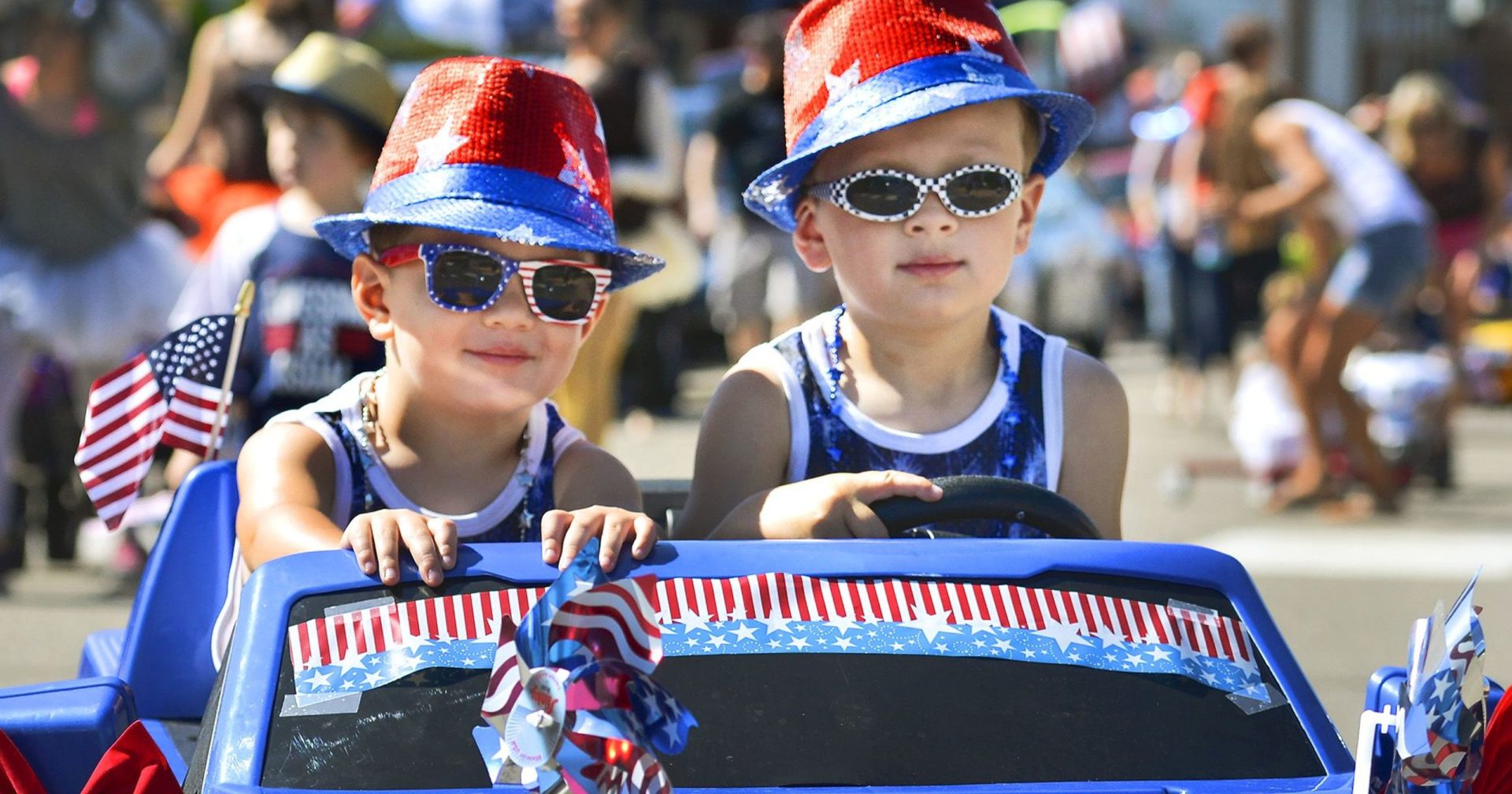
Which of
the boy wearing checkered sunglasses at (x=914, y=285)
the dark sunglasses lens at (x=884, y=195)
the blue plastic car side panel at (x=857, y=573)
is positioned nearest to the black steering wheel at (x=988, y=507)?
the blue plastic car side panel at (x=857, y=573)

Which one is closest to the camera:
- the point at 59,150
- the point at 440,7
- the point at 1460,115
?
the point at 59,150

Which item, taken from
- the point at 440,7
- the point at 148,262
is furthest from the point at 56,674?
the point at 440,7

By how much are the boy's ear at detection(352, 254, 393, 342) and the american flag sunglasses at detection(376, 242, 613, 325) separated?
0.51ft

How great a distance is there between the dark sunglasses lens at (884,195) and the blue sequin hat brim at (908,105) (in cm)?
7

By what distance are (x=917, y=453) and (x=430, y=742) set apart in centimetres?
128

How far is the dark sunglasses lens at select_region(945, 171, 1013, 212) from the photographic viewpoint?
3.13m

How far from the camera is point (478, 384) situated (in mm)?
2980

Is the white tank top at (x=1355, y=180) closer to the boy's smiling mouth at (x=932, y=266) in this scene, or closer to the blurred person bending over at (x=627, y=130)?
the blurred person bending over at (x=627, y=130)

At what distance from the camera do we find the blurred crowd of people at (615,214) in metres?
5.52

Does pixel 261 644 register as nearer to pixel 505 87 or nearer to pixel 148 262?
pixel 505 87

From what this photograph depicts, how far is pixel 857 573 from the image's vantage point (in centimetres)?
243

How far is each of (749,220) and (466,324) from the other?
8376mm

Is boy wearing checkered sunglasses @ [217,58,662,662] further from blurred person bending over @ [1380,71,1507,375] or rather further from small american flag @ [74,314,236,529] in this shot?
blurred person bending over @ [1380,71,1507,375]

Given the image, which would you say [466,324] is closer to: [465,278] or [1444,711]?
[465,278]
